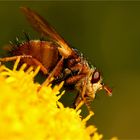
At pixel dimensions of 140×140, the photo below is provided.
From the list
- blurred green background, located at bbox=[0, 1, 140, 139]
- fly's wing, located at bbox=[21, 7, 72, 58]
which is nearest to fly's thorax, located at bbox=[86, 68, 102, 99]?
fly's wing, located at bbox=[21, 7, 72, 58]

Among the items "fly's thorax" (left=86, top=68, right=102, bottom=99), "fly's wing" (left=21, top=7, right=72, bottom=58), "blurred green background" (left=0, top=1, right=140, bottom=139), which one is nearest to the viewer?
"fly's wing" (left=21, top=7, right=72, bottom=58)

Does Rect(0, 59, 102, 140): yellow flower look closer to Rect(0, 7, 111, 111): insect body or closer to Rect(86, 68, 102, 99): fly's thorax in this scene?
Rect(0, 7, 111, 111): insect body

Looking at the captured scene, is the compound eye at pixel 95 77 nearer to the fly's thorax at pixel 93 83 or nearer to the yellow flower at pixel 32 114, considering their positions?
the fly's thorax at pixel 93 83

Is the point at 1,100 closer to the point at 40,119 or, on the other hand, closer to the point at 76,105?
the point at 40,119

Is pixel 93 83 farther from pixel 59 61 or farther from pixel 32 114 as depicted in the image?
pixel 32 114

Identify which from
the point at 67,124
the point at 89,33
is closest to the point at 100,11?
the point at 89,33

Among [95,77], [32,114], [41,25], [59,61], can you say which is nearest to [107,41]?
[95,77]

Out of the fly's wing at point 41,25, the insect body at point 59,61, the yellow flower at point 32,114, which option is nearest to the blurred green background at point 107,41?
the insect body at point 59,61

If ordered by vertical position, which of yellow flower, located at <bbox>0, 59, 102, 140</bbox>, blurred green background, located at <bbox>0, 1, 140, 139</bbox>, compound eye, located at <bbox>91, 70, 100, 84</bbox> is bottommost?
yellow flower, located at <bbox>0, 59, 102, 140</bbox>
